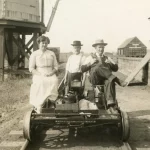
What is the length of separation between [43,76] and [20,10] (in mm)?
10544

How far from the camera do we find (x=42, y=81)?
7.17m

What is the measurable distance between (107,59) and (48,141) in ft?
7.75

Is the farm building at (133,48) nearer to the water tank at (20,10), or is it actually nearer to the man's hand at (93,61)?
the water tank at (20,10)

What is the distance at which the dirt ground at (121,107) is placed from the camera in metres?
6.96

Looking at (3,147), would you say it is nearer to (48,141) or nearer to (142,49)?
(48,141)

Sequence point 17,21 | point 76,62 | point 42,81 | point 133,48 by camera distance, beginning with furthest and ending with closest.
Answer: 1. point 133,48
2. point 17,21
3. point 76,62
4. point 42,81

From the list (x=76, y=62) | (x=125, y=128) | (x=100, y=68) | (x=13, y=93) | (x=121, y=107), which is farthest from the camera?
(x=13, y=93)

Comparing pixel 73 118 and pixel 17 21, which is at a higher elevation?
pixel 17 21

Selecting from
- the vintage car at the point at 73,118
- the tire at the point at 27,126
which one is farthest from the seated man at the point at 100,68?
the tire at the point at 27,126

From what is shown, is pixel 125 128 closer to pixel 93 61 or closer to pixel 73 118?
pixel 73 118

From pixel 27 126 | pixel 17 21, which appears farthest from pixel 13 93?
pixel 27 126

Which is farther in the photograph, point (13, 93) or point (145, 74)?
point (145, 74)

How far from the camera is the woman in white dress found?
23.2 ft

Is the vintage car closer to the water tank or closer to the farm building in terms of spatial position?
the water tank
